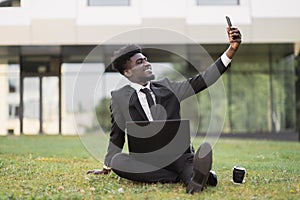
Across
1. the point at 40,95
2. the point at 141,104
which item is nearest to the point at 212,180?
the point at 141,104

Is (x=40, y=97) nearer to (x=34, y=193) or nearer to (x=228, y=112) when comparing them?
(x=228, y=112)

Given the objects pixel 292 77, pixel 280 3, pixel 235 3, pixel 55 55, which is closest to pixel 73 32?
pixel 55 55

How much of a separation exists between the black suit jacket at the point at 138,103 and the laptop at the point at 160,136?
A: 0.41ft

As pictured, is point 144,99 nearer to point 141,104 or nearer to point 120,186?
point 141,104

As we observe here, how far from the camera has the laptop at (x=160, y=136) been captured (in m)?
5.67

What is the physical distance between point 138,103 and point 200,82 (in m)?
0.69

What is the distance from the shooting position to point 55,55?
21875 millimetres

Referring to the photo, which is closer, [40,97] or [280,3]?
[280,3]

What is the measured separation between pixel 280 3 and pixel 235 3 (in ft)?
5.65

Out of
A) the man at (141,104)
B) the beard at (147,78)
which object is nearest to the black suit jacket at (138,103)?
the man at (141,104)

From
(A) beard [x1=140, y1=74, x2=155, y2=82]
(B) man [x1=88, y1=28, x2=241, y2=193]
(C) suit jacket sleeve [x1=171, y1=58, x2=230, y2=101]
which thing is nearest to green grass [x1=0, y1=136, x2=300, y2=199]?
(B) man [x1=88, y1=28, x2=241, y2=193]

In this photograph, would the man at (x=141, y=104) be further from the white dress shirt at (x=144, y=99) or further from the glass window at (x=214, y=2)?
the glass window at (x=214, y=2)

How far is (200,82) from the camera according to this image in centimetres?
563

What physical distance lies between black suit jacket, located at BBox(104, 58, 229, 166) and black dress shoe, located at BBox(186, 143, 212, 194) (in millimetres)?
816
